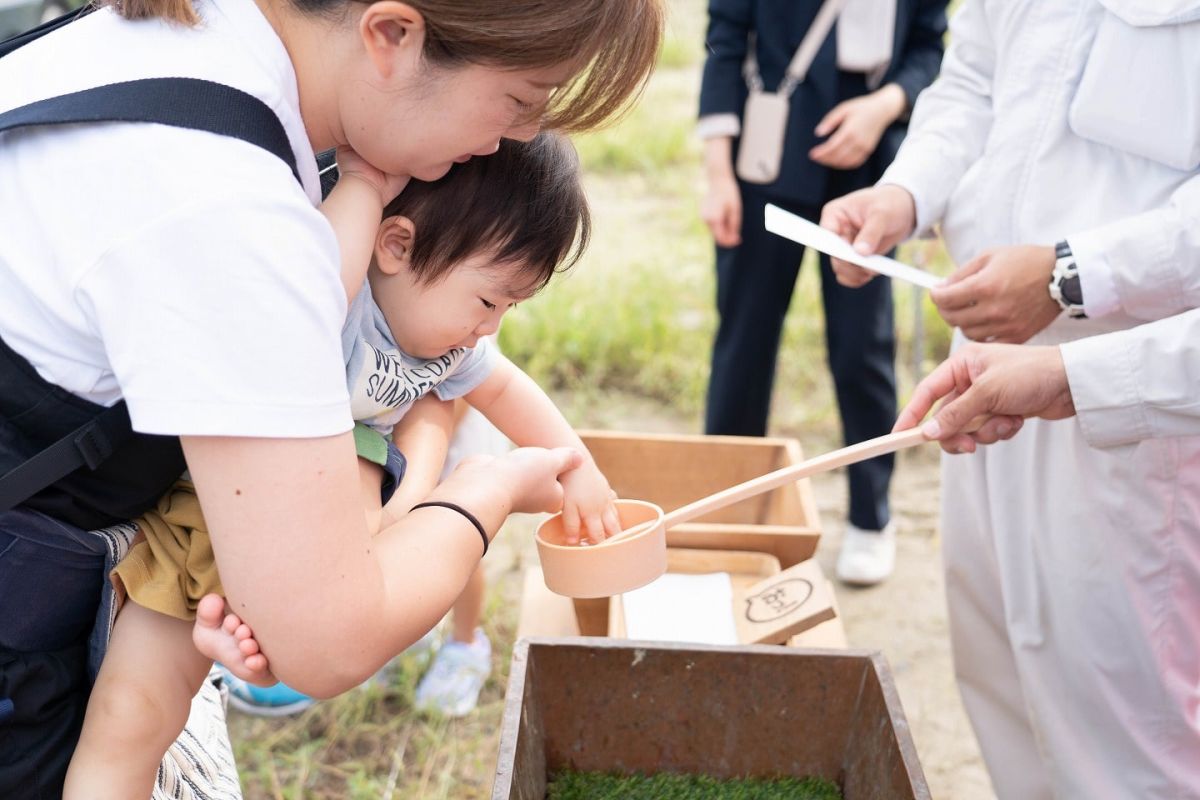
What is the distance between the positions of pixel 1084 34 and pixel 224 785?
1.62 meters

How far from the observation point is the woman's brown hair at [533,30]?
905 mm

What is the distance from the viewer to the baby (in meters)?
1.10

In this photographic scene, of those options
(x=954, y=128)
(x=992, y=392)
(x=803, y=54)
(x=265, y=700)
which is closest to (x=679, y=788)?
(x=992, y=392)

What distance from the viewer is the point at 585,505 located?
4.99 feet

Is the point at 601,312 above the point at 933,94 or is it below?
below

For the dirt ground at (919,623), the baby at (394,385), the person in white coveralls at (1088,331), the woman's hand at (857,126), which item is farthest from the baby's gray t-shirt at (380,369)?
the woman's hand at (857,126)

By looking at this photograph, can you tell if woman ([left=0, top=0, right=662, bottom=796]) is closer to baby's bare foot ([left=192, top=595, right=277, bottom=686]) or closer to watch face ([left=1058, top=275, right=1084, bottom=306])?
baby's bare foot ([left=192, top=595, right=277, bottom=686])

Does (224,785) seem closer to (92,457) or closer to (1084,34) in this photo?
(92,457)

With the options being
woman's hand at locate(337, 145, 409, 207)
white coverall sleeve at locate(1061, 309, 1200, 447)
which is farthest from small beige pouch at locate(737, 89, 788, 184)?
woman's hand at locate(337, 145, 409, 207)

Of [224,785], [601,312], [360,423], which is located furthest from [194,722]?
[601,312]

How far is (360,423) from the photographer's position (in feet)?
4.38

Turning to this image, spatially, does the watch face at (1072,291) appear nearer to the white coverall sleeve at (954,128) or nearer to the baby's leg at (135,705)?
the white coverall sleeve at (954,128)

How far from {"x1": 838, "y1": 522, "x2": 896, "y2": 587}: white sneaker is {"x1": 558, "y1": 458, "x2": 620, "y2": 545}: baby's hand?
1.95 metres

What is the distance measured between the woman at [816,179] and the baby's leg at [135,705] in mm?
2111
